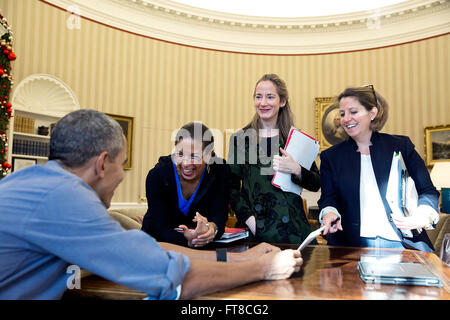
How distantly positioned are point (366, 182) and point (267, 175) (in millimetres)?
528

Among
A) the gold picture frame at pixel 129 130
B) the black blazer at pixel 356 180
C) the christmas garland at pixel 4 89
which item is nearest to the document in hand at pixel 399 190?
the black blazer at pixel 356 180

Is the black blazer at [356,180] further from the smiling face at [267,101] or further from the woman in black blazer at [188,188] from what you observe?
the woman in black blazer at [188,188]

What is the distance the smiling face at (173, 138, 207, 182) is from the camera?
172 cm

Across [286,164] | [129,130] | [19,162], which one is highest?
[129,130]

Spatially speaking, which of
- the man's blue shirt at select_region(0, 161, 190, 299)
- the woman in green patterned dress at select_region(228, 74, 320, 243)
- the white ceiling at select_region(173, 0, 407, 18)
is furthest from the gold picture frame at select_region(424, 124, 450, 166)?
the man's blue shirt at select_region(0, 161, 190, 299)

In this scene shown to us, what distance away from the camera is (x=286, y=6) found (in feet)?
22.0

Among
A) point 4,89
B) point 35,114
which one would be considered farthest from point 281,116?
point 35,114

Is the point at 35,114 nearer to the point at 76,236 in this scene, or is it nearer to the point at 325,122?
the point at 325,122

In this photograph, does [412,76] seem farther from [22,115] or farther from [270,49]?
[22,115]

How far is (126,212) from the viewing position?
4270 millimetres

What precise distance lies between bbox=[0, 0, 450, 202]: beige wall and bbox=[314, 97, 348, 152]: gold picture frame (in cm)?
19

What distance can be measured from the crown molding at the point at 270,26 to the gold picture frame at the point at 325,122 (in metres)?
1.02

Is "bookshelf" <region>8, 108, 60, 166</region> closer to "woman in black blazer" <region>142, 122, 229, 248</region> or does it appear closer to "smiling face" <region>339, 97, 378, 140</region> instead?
"woman in black blazer" <region>142, 122, 229, 248</region>
